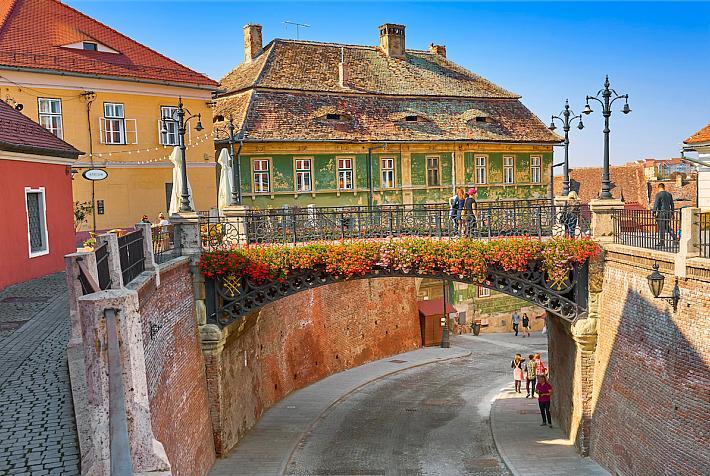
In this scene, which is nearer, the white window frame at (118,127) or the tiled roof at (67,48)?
the tiled roof at (67,48)

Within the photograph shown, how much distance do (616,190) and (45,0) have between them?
132 feet

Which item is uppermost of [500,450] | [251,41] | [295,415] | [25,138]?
[251,41]

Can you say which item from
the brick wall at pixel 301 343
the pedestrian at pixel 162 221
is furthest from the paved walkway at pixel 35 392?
the brick wall at pixel 301 343

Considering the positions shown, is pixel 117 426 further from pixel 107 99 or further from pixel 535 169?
pixel 535 169

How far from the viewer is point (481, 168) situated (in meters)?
37.4

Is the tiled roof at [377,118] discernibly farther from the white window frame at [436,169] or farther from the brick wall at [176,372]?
the brick wall at [176,372]

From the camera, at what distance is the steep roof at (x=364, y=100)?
32688mm

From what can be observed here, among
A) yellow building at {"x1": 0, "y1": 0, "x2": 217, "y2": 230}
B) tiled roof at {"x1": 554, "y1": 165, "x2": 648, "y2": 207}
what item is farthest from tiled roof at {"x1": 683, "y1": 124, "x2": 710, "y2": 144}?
tiled roof at {"x1": 554, "y1": 165, "x2": 648, "y2": 207}

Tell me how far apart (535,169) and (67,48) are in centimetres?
2492

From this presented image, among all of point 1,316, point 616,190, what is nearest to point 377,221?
point 1,316

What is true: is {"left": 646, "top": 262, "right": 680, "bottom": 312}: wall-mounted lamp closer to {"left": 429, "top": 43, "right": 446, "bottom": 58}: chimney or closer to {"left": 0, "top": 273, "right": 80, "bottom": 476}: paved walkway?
{"left": 0, "top": 273, "right": 80, "bottom": 476}: paved walkway

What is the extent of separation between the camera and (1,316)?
13.8m

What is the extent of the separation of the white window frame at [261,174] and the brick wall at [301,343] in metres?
5.78

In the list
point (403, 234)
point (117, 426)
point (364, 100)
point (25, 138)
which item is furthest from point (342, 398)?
point (117, 426)
